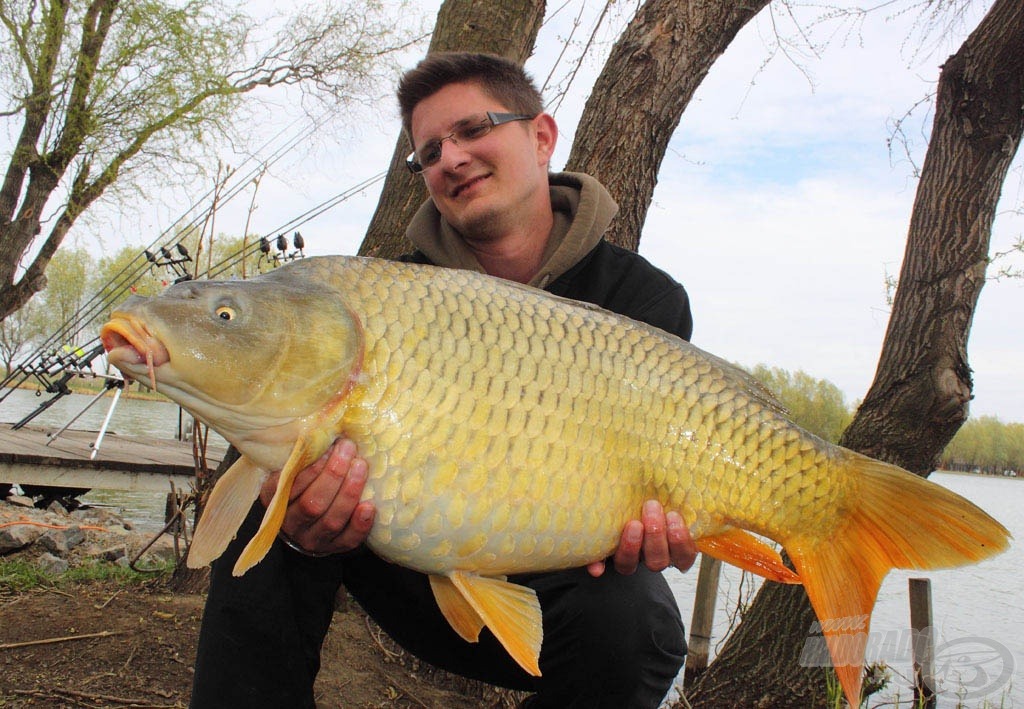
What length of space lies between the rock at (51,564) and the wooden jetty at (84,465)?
1.38 meters

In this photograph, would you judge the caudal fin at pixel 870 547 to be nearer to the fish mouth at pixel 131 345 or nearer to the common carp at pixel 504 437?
the common carp at pixel 504 437

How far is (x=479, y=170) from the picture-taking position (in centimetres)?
203

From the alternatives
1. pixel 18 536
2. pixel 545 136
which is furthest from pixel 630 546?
pixel 18 536

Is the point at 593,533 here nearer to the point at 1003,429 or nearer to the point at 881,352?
the point at 881,352

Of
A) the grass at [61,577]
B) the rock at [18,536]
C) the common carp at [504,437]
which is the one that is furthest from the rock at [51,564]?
the common carp at [504,437]

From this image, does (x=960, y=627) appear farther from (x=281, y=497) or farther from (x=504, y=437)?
(x=281, y=497)

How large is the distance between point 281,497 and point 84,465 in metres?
5.39

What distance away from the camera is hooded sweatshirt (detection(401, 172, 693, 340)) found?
1.96 meters

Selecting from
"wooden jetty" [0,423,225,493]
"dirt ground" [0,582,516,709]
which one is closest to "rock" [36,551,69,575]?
"dirt ground" [0,582,516,709]

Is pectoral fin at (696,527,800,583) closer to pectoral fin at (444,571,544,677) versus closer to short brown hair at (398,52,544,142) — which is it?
pectoral fin at (444,571,544,677)

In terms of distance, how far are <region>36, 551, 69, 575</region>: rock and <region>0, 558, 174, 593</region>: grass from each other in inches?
9.3

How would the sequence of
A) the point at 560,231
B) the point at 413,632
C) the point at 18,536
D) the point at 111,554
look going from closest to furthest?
1. the point at 413,632
2. the point at 560,231
3. the point at 18,536
4. the point at 111,554

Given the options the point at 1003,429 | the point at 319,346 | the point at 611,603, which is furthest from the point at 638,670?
the point at 1003,429

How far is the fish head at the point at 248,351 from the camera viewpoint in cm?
120
